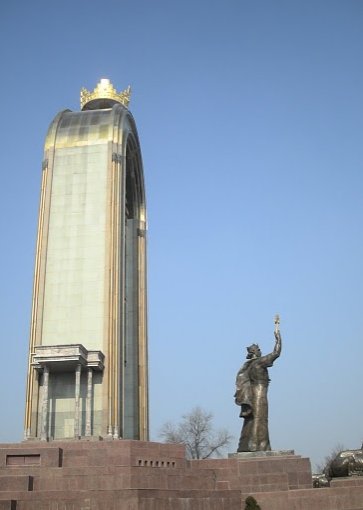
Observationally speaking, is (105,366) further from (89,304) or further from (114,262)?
(114,262)

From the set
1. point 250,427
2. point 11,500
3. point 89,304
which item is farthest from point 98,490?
point 89,304

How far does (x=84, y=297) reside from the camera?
2694 centimetres

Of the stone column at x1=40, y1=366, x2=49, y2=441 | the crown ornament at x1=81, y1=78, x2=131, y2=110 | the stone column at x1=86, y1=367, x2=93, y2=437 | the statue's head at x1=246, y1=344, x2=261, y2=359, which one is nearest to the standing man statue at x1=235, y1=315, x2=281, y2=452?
the statue's head at x1=246, y1=344, x2=261, y2=359

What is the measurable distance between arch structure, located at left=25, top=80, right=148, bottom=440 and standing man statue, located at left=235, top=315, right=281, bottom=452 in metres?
7.97

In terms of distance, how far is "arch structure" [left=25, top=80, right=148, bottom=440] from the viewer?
2480cm

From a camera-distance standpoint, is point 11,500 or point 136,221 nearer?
point 11,500

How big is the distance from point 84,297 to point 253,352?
1035cm

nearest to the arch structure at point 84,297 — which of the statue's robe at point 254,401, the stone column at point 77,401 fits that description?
the stone column at point 77,401

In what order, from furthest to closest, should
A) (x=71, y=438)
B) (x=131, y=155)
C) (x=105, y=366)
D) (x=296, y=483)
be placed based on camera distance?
(x=131, y=155), (x=105, y=366), (x=71, y=438), (x=296, y=483)

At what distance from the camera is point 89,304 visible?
26.8m

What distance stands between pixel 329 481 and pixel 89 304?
13.6 m

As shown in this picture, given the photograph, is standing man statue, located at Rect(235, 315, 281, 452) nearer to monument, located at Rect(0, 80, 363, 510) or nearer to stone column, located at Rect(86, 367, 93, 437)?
monument, located at Rect(0, 80, 363, 510)

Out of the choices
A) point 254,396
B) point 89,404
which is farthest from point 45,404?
point 254,396

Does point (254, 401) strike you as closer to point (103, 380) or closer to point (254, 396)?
point (254, 396)
